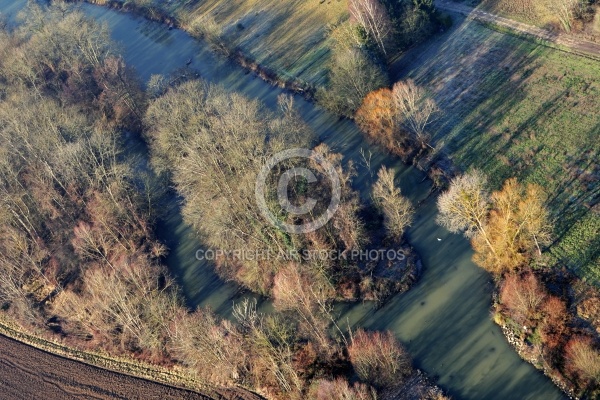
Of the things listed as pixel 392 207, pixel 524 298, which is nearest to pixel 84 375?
pixel 392 207

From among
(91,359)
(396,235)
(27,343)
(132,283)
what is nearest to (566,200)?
(396,235)

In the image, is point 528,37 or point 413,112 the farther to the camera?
point 528,37

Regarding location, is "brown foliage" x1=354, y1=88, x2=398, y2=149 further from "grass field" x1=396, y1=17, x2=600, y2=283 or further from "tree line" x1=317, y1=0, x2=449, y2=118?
"grass field" x1=396, y1=17, x2=600, y2=283

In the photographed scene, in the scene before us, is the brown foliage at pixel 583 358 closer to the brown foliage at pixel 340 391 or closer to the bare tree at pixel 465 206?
the bare tree at pixel 465 206

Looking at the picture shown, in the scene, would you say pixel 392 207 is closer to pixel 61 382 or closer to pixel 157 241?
pixel 157 241

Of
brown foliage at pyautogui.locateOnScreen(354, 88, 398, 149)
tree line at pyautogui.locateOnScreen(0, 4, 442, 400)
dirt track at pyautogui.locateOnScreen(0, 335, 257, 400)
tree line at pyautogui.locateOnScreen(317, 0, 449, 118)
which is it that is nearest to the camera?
tree line at pyautogui.locateOnScreen(0, 4, 442, 400)

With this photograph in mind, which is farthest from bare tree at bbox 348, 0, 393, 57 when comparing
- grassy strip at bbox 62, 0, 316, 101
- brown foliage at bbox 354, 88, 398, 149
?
brown foliage at bbox 354, 88, 398, 149
